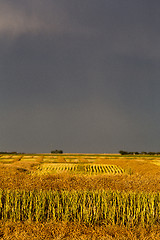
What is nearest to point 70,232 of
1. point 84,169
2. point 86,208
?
point 86,208

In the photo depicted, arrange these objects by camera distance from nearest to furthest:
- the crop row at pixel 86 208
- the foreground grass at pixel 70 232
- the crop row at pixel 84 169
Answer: the foreground grass at pixel 70 232 → the crop row at pixel 86 208 → the crop row at pixel 84 169

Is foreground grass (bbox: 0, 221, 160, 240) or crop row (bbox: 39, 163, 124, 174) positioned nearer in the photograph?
foreground grass (bbox: 0, 221, 160, 240)

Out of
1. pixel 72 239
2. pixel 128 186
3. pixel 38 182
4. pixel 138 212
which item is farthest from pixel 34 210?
pixel 128 186

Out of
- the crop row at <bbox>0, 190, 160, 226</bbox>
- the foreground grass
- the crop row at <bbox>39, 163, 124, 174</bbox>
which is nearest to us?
the foreground grass

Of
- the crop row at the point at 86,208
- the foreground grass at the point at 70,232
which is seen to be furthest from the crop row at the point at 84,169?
the foreground grass at the point at 70,232

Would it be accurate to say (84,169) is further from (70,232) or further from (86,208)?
(70,232)

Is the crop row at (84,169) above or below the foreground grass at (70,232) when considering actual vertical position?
above

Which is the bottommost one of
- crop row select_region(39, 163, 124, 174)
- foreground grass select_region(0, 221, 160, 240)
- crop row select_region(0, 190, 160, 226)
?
foreground grass select_region(0, 221, 160, 240)

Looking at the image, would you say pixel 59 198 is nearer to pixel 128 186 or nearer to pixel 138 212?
pixel 138 212

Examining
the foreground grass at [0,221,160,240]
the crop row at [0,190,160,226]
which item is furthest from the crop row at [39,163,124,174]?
the foreground grass at [0,221,160,240]

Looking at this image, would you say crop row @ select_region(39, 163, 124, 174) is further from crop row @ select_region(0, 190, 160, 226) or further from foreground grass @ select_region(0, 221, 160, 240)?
foreground grass @ select_region(0, 221, 160, 240)

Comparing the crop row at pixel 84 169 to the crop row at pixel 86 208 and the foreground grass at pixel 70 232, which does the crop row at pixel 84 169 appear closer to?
the crop row at pixel 86 208

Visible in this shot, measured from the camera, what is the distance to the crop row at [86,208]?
28.8 ft

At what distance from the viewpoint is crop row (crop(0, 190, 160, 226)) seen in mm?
8766
